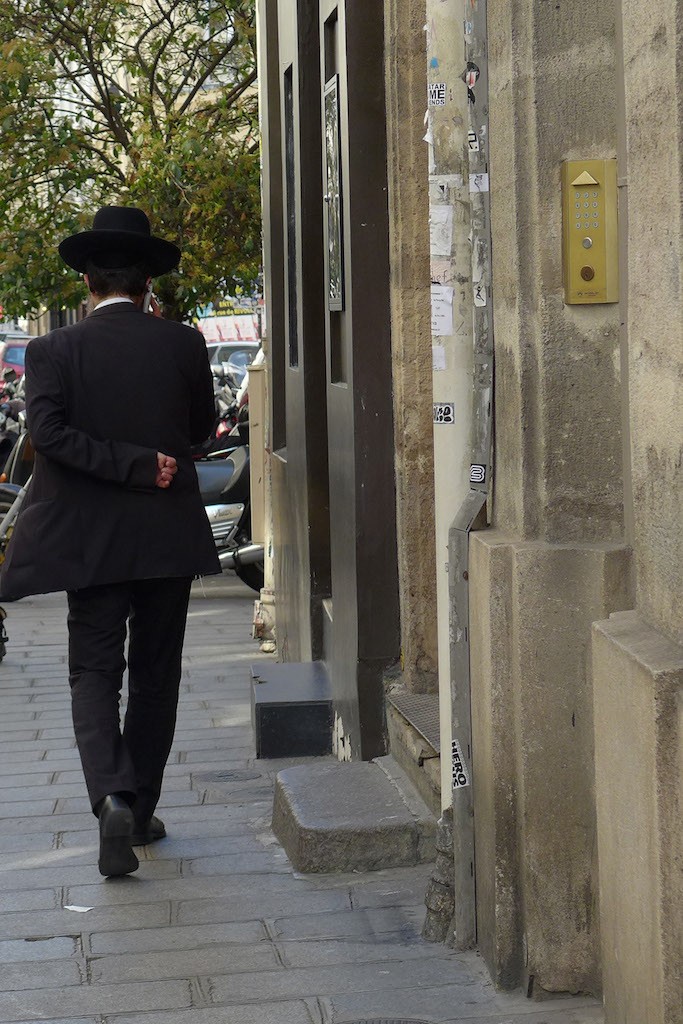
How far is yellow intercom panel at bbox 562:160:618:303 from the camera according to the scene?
3664 millimetres

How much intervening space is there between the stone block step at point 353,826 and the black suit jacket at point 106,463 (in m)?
0.82

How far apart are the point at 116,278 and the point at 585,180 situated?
2.18 metres

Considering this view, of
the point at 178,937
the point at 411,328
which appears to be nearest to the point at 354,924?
the point at 178,937

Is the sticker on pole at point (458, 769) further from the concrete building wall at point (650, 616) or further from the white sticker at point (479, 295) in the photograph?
the white sticker at point (479, 295)

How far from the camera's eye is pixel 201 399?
546 centimetres

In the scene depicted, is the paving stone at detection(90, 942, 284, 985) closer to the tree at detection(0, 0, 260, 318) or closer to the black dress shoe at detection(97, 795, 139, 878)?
the black dress shoe at detection(97, 795, 139, 878)

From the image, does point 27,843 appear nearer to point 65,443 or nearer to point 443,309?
point 65,443

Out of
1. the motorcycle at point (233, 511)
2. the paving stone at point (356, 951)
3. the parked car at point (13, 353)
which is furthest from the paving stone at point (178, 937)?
the parked car at point (13, 353)

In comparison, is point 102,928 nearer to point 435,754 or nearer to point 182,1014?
point 182,1014

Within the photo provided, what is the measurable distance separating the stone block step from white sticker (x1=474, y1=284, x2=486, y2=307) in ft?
5.59

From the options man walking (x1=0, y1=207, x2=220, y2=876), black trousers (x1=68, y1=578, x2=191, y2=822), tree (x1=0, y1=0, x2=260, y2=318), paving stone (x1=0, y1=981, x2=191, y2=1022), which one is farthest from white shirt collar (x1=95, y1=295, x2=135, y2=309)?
tree (x1=0, y1=0, x2=260, y2=318)

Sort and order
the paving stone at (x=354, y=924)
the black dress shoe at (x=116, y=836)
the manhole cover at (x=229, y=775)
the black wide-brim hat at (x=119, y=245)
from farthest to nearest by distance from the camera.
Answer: the manhole cover at (x=229, y=775) → the black wide-brim hat at (x=119, y=245) → the black dress shoe at (x=116, y=836) → the paving stone at (x=354, y=924)

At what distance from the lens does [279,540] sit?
9.12 m

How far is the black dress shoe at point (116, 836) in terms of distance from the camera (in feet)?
16.1
